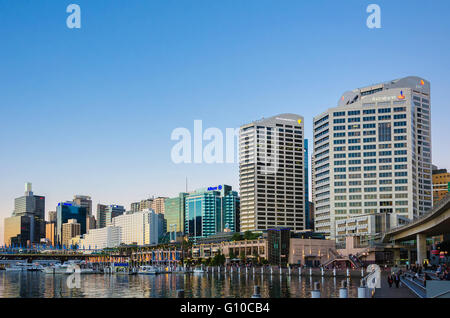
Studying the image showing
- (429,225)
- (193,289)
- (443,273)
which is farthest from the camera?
(429,225)

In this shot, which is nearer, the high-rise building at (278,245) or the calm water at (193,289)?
the calm water at (193,289)

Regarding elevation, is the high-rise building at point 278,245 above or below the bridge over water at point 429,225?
below

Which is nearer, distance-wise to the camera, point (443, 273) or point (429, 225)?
point (443, 273)

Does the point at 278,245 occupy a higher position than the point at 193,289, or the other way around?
the point at 278,245

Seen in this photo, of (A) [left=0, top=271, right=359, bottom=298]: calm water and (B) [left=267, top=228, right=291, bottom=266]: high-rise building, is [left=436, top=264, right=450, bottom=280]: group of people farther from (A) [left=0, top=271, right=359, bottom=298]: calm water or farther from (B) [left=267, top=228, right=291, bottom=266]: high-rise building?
(B) [left=267, top=228, right=291, bottom=266]: high-rise building

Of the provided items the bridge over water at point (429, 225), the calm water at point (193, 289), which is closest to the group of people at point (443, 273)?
the bridge over water at point (429, 225)

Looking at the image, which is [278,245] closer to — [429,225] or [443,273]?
[429,225]

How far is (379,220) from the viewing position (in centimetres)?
19025

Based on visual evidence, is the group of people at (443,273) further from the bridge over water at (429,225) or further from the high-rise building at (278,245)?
the high-rise building at (278,245)

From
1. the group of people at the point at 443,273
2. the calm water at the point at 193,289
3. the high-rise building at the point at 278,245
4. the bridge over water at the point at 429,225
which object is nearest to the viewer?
the group of people at the point at 443,273

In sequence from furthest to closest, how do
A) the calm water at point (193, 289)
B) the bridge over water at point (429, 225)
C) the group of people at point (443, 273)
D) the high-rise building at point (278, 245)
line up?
1. the high-rise building at point (278, 245)
2. the bridge over water at point (429, 225)
3. the calm water at point (193, 289)
4. the group of people at point (443, 273)

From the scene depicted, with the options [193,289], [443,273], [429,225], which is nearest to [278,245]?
[429,225]
